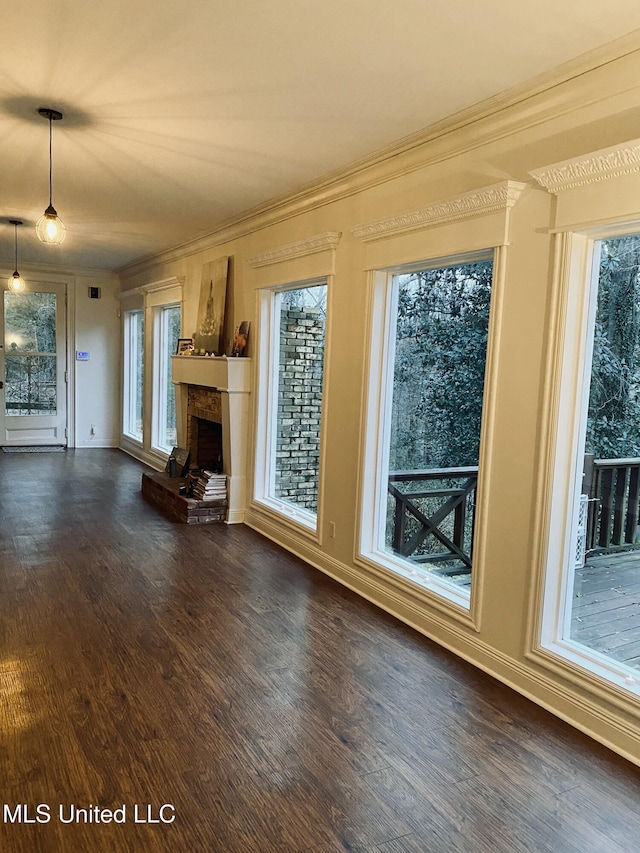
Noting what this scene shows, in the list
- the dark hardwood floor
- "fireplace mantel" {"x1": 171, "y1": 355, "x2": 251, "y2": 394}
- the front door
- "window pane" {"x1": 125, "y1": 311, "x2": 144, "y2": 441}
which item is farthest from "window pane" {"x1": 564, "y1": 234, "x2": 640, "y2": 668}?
the front door

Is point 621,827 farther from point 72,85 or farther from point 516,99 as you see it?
point 72,85

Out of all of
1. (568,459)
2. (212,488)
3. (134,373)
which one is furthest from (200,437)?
(568,459)

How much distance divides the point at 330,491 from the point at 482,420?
1.52 meters

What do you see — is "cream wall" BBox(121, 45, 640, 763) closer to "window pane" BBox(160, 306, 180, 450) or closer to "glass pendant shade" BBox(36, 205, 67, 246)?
"glass pendant shade" BBox(36, 205, 67, 246)

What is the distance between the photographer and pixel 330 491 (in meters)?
4.35

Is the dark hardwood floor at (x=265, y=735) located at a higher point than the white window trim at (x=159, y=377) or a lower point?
lower

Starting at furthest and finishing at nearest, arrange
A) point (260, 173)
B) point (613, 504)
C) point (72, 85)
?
point (260, 173) < point (72, 85) < point (613, 504)

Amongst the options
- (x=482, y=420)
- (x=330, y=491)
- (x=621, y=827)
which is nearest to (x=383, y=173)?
(x=482, y=420)

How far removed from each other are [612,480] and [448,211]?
154 cm

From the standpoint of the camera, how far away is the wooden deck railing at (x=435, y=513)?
11.4 ft

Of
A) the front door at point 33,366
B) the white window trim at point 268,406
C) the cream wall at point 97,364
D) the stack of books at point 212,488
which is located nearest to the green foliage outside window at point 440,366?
the white window trim at point 268,406

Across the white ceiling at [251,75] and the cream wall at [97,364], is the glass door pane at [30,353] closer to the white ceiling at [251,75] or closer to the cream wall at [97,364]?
the cream wall at [97,364]

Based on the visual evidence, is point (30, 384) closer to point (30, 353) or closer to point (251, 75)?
point (30, 353)

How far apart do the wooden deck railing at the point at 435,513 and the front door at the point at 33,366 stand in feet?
22.3
